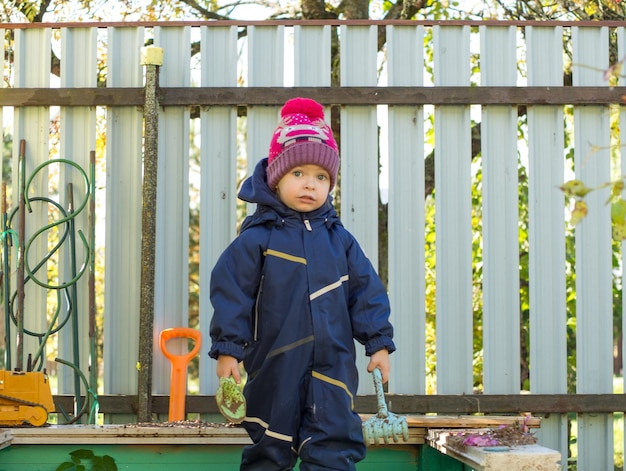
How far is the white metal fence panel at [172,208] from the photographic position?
173 inches

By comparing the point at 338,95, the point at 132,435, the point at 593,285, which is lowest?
the point at 132,435

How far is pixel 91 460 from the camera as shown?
333 cm

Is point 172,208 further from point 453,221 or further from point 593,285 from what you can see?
point 593,285

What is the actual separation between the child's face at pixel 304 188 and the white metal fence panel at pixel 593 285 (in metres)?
1.78

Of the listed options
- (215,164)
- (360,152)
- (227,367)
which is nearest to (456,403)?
(360,152)

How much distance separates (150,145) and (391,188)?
1097 mm

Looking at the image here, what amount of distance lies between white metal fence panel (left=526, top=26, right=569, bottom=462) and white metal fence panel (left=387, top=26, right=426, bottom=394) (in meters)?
0.51

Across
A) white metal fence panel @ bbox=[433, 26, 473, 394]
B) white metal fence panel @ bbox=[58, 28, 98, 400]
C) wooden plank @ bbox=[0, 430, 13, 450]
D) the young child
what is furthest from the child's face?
white metal fence panel @ bbox=[58, 28, 98, 400]

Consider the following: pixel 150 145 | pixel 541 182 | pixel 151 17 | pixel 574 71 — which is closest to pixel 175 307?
pixel 150 145

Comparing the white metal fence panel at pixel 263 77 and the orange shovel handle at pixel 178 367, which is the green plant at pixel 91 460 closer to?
the orange shovel handle at pixel 178 367

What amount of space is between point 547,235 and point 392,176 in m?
0.76

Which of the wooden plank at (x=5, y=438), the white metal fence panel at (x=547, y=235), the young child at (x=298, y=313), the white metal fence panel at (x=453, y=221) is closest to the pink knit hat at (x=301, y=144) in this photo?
the young child at (x=298, y=313)

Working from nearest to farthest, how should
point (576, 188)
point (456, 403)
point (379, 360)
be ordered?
point (576, 188) → point (379, 360) → point (456, 403)

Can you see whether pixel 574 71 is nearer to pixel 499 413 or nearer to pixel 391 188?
pixel 391 188
